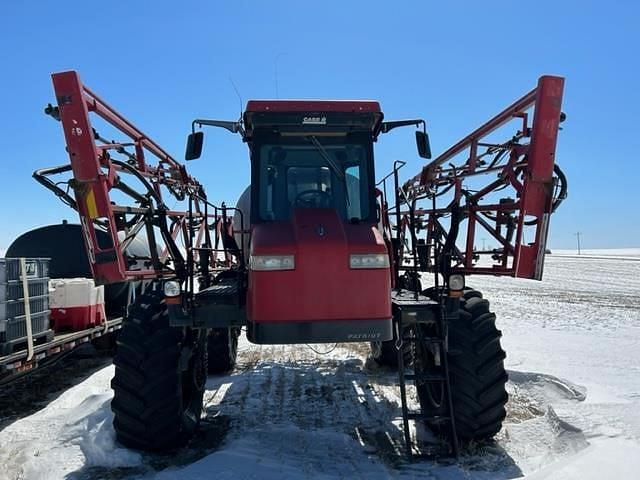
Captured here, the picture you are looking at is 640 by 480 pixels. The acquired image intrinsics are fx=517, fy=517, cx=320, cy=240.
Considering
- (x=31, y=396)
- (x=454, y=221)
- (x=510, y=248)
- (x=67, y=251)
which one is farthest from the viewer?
(x=67, y=251)

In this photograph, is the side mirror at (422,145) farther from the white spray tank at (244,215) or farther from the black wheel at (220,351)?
the black wheel at (220,351)

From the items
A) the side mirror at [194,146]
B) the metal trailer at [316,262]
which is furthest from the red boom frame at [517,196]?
the side mirror at [194,146]

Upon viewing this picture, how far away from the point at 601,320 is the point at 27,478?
12.6 m

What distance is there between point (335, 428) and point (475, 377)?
1590mm

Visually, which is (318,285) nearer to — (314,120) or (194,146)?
(314,120)

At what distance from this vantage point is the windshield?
5180 mm

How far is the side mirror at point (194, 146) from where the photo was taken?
5.08 m

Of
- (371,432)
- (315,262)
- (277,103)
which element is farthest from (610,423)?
(277,103)

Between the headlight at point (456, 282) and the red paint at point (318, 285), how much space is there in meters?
0.75

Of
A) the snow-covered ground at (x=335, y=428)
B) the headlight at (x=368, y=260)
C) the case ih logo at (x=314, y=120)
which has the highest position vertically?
the case ih logo at (x=314, y=120)

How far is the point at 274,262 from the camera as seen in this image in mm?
4301

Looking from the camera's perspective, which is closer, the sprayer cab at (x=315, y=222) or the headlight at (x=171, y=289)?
the sprayer cab at (x=315, y=222)

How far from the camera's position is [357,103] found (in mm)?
4906

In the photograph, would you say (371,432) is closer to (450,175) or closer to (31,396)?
(450,175)
